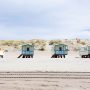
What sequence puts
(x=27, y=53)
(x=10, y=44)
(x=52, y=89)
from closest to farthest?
(x=52, y=89) → (x=27, y=53) → (x=10, y=44)

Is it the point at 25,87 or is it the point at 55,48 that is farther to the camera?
the point at 55,48

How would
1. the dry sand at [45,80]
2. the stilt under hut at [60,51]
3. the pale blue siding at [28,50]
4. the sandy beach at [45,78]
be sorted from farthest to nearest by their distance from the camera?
the pale blue siding at [28,50]
the stilt under hut at [60,51]
the sandy beach at [45,78]
the dry sand at [45,80]

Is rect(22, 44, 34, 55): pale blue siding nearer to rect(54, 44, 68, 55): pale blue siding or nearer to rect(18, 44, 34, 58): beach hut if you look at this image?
rect(18, 44, 34, 58): beach hut

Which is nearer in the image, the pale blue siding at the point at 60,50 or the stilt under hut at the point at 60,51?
the stilt under hut at the point at 60,51

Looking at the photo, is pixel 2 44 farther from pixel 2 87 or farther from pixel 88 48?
pixel 2 87

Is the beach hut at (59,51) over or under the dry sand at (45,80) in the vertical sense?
over

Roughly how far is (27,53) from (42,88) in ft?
109

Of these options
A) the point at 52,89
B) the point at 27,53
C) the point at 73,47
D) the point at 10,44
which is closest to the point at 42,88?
the point at 52,89

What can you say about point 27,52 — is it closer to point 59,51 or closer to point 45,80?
point 59,51

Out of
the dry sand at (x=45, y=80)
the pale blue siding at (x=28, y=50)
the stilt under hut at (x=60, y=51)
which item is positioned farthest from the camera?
the pale blue siding at (x=28, y=50)

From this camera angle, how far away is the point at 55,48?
1778 inches

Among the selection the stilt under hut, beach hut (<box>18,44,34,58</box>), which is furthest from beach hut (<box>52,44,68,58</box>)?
beach hut (<box>18,44,34,58</box>)

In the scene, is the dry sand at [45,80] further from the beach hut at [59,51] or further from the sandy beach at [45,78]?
the beach hut at [59,51]

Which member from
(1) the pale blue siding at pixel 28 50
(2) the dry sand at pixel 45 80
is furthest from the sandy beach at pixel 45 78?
(1) the pale blue siding at pixel 28 50
